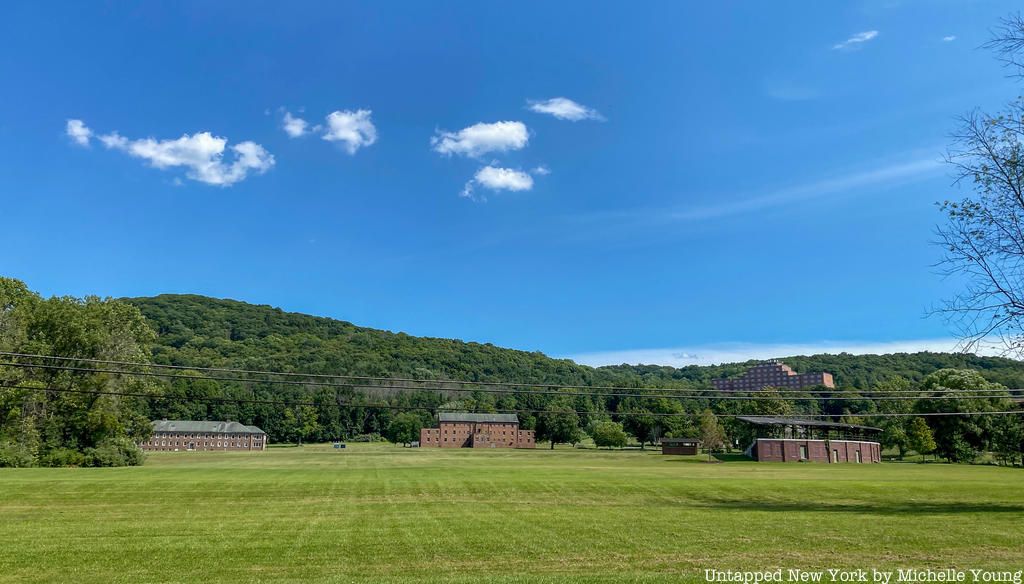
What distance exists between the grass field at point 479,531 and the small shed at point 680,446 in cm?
6485

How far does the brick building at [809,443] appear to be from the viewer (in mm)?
74938

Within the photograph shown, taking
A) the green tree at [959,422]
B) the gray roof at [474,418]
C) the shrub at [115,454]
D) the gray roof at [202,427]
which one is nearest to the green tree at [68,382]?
the shrub at [115,454]

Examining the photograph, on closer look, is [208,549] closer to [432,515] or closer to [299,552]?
[299,552]

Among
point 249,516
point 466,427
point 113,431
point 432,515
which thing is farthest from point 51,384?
point 466,427

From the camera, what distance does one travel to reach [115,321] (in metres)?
54.8

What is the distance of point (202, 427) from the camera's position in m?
131

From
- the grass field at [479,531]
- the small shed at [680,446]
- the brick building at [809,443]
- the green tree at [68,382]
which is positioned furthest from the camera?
the small shed at [680,446]

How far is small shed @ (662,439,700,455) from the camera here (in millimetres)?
94062

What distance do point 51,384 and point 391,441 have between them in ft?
386

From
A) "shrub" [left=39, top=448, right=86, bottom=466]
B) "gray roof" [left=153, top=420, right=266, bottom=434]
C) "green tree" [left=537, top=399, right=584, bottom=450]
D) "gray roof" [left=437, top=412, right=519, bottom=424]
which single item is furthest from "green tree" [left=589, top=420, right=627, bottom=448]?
"shrub" [left=39, top=448, right=86, bottom=466]

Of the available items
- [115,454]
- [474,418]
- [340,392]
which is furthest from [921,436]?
[340,392]

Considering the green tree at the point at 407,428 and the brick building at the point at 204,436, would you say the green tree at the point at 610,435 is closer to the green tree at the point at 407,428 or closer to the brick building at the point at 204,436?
the green tree at the point at 407,428

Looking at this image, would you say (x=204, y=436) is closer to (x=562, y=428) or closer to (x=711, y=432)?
(x=562, y=428)

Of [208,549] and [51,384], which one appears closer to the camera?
[208,549]
